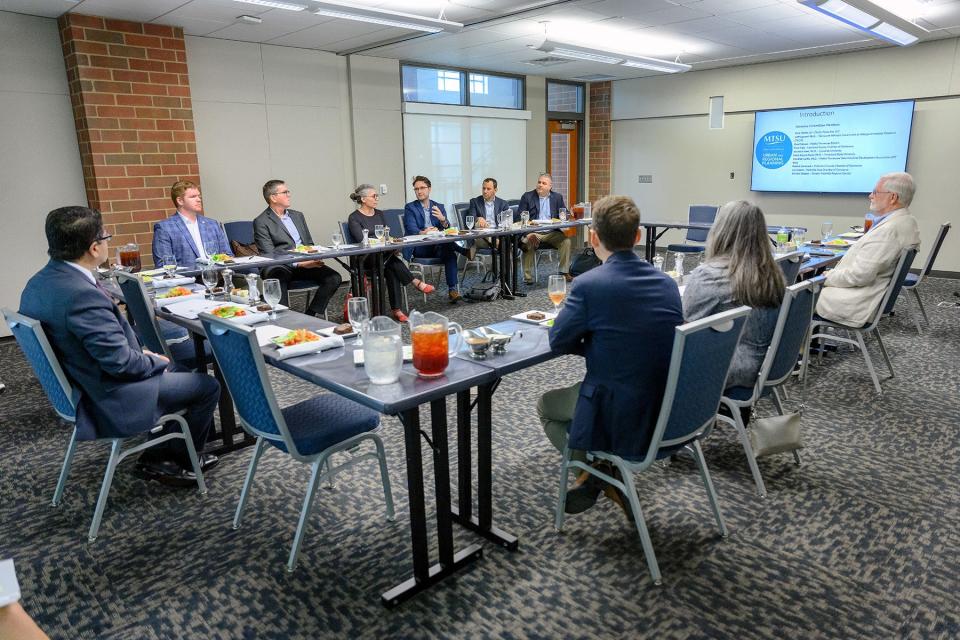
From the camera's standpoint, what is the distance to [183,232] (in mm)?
4586

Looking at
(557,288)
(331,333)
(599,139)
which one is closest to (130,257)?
(331,333)

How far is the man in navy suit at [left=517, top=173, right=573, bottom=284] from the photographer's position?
7258 millimetres

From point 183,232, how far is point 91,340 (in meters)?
2.58

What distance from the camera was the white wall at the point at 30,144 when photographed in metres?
5.18

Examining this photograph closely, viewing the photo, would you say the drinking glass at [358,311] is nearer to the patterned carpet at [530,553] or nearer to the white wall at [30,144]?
the patterned carpet at [530,553]

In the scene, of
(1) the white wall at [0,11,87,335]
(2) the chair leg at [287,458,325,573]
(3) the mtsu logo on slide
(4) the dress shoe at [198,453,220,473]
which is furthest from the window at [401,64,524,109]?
(2) the chair leg at [287,458,325,573]

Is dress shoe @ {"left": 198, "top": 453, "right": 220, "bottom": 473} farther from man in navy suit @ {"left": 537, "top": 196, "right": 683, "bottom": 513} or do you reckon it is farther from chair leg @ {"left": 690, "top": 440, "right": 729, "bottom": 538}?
chair leg @ {"left": 690, "top": 440, "right": 729, "bottom": 538}

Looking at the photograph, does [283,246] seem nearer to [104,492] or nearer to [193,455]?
[193,455]

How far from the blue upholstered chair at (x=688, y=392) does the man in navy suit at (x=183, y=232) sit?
3527 mm

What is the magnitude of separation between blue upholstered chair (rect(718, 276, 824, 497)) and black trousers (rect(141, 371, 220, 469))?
6.83ft

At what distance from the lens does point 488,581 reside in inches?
82.4

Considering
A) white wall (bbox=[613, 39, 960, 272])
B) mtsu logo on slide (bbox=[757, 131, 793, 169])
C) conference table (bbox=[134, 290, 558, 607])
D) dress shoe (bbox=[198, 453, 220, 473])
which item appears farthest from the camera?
mtsu logo on slide (bbox=[757, 131, 793, 169])

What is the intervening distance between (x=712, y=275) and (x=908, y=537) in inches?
45.2

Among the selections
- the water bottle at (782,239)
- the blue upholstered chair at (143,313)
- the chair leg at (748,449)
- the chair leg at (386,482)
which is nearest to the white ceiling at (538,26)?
the water bottle at (782,239)
